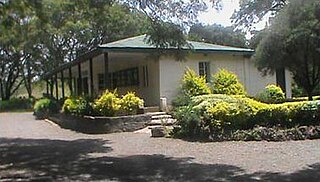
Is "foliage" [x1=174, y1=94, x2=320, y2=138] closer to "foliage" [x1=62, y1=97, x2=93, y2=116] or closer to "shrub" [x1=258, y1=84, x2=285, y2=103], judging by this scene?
"foliage" [x1=62, y1=97, x2=93, y2=116]

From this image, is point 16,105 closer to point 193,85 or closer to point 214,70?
point 214,70

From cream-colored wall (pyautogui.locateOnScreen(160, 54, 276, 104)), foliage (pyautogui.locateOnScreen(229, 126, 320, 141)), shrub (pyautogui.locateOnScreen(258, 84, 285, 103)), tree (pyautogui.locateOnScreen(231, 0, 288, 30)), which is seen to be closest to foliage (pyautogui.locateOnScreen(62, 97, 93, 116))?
cream-colored wall (pyautogui.locateOnScreen(160, 54, 276, 104))

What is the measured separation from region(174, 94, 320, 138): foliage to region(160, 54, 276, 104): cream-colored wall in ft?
20.9

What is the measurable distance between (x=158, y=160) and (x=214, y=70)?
13494mm

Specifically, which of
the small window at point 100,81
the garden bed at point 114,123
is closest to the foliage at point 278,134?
the garden bed at point 114,123

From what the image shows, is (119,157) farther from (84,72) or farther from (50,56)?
(50,56)

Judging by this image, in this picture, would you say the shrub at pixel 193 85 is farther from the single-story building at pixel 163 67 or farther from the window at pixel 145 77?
the window at pixel 145 77

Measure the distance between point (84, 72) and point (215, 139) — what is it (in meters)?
21.9

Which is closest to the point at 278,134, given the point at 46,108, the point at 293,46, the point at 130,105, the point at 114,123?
the point at 114,123

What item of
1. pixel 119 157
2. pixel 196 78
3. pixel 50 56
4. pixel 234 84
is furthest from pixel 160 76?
pixel 50 56

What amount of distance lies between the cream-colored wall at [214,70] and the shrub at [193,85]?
583 millimetres

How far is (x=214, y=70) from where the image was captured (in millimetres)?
24312

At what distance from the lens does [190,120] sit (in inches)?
606

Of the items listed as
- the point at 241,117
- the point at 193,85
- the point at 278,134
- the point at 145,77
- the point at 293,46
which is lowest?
the point at 278,134
